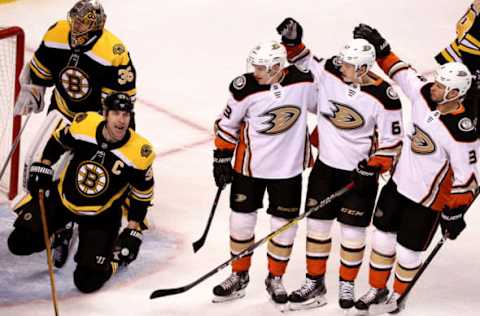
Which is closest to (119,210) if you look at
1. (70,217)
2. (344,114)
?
A: (70,217)

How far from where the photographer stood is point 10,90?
6.63 meters

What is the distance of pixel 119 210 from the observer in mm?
5750

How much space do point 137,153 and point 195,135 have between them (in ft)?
6.68

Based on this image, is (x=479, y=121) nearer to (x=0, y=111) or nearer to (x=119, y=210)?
(x=119, y=210)

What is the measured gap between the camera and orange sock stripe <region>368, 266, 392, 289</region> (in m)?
5.53

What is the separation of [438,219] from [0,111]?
2.55 meters

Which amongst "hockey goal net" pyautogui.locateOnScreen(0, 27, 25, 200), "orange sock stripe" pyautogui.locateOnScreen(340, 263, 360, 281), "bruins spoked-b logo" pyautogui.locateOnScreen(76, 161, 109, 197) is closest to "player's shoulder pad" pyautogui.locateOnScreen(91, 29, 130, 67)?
"bruins spoked-b logo" pyautogui.locateOnScreen(76, 161, 109, 197)

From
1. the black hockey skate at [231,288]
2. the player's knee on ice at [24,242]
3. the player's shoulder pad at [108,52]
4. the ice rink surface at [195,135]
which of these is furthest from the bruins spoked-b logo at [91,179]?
the black hockey skate at [231,288]

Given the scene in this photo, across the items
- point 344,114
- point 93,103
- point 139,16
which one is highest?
point 344,114

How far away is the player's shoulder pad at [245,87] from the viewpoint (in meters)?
5.31

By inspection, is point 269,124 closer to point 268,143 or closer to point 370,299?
point 268,143

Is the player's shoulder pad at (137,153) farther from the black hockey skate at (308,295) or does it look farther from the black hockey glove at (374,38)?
the black hockey glove at (374,38)

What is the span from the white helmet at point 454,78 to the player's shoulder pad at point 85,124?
1.49 m

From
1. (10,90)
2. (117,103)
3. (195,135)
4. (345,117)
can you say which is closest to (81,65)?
(117,103)
